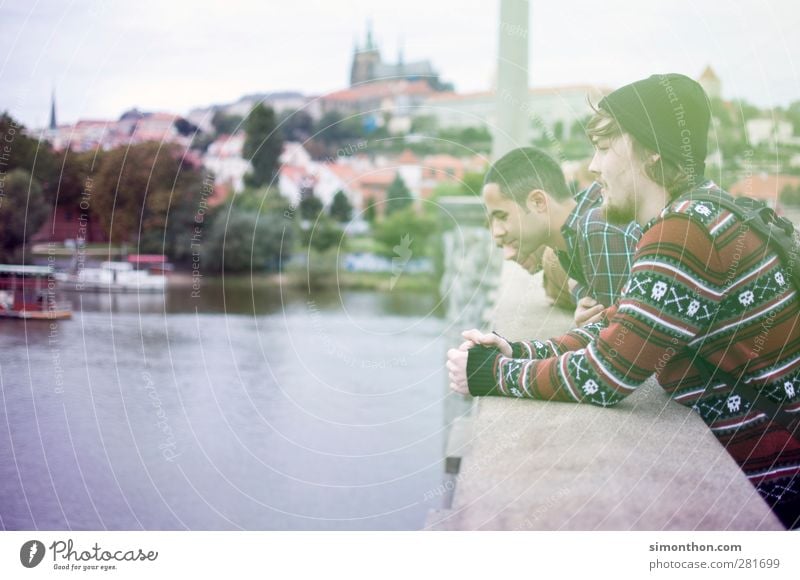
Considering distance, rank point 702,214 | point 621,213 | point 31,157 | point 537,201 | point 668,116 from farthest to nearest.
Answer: point 31,157, point 537,201, point 621,213, point 668,116, point 702,214

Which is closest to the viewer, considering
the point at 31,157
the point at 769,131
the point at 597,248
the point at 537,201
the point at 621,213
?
the point at 621,213

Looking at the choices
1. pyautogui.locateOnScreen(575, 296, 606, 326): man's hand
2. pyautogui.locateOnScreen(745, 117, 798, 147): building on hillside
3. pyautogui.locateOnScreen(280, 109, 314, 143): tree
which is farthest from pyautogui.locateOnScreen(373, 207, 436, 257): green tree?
pyautogui.locateOnScreen(745, 117, 798, 147): building on hillside

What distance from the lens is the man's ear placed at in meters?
1.49

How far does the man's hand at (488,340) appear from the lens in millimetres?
1217

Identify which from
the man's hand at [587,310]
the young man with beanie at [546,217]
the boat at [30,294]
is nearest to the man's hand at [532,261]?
the young man with beanie at [546,217]

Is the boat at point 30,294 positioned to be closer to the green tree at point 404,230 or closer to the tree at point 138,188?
the tree at point 138,188

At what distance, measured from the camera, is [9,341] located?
5.20ft

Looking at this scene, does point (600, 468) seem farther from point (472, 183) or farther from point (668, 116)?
point (472, 183)

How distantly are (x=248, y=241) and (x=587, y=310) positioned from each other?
0.65 metres

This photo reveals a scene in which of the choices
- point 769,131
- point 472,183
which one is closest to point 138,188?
point 472,183

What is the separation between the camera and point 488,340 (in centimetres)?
122

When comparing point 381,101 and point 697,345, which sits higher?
point 381,101
